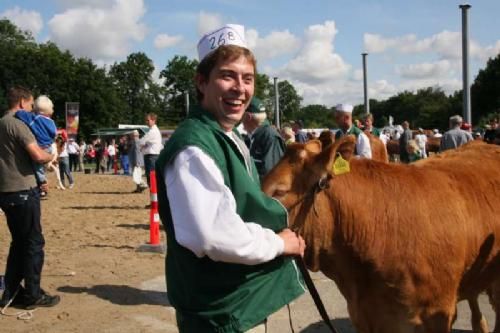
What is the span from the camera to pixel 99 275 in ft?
22.0

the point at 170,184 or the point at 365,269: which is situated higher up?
the point at 170,184

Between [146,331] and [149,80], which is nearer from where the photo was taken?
[146,331]

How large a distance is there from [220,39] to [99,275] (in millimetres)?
5404

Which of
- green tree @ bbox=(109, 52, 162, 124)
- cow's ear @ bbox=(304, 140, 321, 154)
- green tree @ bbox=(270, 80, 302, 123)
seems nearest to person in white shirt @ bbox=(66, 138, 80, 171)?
cow's ear @ bbox=(304, 140, 321, 154)

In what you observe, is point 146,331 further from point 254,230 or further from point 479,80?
point 479,80

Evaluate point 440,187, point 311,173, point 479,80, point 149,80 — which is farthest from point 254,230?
point 149,80

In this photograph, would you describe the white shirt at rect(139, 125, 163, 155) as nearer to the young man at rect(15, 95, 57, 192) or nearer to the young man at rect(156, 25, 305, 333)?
the young man at rect(15, 95, 57, 192)

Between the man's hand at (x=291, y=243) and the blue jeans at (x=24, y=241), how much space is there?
3916mm

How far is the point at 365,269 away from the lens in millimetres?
3131

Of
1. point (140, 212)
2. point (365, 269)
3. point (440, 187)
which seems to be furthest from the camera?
point (140, 212)

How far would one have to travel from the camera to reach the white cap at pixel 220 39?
198 cm

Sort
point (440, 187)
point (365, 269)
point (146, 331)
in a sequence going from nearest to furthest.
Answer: point (365, 269)
point (440, 187)
point (146, 331)

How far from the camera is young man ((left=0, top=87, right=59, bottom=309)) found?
5090 millimetres

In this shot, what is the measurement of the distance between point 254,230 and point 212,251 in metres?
0.17
